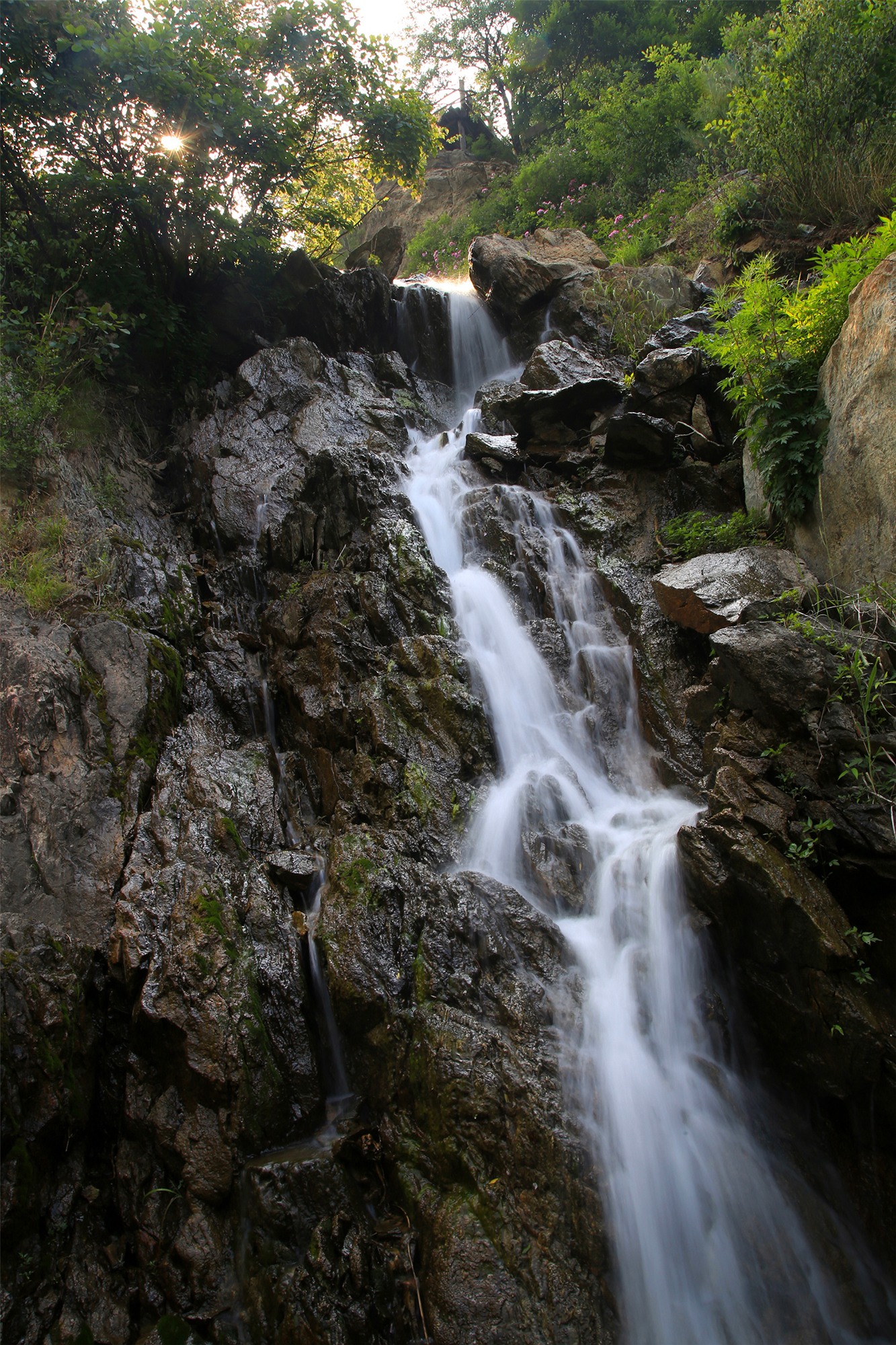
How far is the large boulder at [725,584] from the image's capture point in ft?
18.2

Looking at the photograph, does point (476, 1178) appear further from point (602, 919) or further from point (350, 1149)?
point (602, 919)

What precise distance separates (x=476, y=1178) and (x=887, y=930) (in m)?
2.65

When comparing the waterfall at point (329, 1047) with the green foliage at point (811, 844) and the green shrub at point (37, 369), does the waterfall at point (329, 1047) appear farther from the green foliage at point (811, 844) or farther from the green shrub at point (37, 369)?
the green shrub at point (37, 369)

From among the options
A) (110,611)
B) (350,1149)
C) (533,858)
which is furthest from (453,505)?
(350,1149)

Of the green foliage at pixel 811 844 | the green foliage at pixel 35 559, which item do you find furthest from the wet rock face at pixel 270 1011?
the green foliage at pixel 811 844

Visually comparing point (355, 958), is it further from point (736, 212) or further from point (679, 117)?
point (679, 117)

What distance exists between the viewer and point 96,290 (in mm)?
8727

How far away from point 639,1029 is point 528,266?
1306cm

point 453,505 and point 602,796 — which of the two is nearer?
point 602,796

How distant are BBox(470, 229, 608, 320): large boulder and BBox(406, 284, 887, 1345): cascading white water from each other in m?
8.32

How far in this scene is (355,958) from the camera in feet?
14.1

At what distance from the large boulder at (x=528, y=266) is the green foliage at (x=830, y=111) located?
3.67 metres

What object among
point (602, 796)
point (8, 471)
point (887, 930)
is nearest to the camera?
point (887, 930)

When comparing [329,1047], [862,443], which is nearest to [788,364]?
[862,443]
